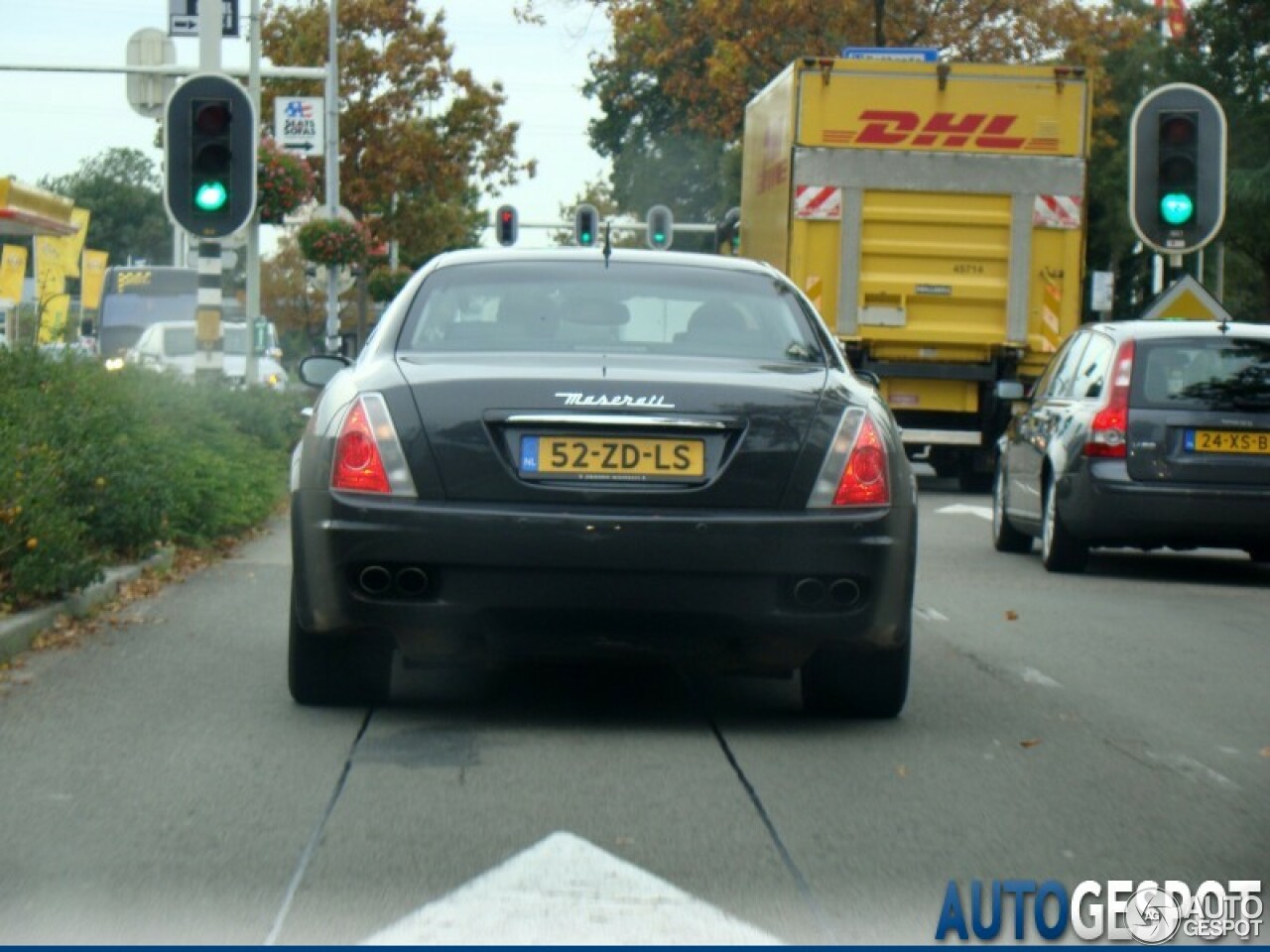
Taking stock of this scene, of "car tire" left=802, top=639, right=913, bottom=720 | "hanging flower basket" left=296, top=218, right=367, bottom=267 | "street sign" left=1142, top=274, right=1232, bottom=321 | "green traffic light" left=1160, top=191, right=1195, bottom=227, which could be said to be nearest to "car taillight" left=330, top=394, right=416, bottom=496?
"car tire" left=802, top=639, right=913, bottom=720

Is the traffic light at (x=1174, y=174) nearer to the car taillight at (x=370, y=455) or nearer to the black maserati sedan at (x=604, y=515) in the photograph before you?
the black maserati sedan at (x=604, y=515)

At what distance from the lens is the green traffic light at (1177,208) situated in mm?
19422

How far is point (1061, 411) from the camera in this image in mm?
15414

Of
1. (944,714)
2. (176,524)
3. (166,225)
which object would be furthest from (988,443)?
(166,225)

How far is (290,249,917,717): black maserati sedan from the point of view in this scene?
7.30 metres

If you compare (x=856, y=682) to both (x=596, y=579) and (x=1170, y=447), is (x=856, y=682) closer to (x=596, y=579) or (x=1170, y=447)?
(x=596, y=579)

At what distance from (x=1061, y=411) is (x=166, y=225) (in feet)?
390

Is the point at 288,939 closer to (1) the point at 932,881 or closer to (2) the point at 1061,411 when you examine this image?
(1) the point at 932,881

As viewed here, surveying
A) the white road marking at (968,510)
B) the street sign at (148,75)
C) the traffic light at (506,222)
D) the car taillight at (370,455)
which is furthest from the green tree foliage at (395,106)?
the car taillight at (370,455)

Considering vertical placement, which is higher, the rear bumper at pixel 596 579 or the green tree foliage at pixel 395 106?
the green tree foliage at pixel 395 106

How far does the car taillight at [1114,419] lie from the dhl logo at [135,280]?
4626 cm

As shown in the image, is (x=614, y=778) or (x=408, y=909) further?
(x=614, y=778)

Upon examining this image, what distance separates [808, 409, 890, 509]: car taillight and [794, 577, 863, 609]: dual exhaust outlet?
0.23m

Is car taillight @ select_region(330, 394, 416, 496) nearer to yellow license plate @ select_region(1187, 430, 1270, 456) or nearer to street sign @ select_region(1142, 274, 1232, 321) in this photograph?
yellow license plate @ select_region(1187, 430, 1270, 456)
